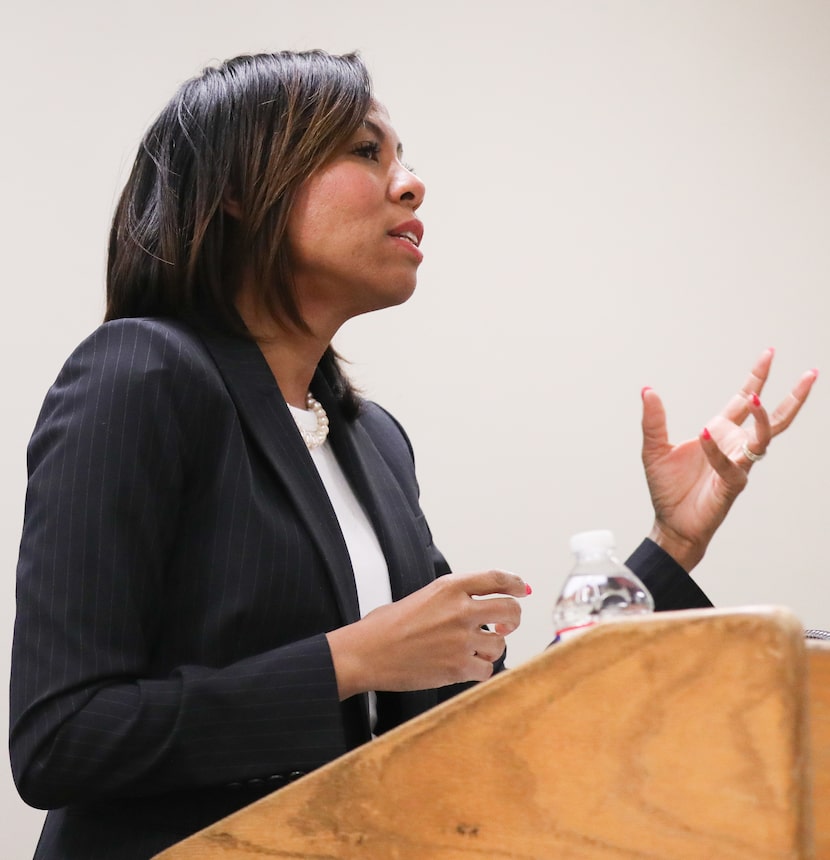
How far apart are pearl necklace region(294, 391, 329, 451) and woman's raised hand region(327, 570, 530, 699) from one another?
0.45 meters

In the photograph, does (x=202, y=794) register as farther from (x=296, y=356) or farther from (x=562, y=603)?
(x=296, y=356)

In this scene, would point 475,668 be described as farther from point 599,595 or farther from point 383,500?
point 383,500

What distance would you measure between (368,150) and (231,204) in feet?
0.59

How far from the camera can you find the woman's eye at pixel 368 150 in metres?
1.33

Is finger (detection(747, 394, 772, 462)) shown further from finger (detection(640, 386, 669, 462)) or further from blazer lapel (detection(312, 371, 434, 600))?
blazer lapel (detection(312, 371, 434, 600))

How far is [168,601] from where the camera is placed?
1.04 m

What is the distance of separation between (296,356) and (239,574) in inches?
14.8

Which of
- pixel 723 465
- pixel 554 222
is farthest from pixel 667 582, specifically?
pixel 554 222

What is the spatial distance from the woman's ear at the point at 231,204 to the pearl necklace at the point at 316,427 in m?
0.24

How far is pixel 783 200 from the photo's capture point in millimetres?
2631

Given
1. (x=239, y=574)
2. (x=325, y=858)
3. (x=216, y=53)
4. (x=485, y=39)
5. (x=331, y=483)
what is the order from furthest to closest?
(x=485, y=39)
(x=216, y=53)
(x=331, y=483)
(x=239, y=574)
(x=325, y=858)

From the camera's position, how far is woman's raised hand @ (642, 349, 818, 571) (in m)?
1.35

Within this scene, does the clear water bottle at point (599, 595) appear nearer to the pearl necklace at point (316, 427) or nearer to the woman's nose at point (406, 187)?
the pearl necklace at point (316, 427)

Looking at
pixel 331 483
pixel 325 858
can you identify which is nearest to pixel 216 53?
pixel 331 483
